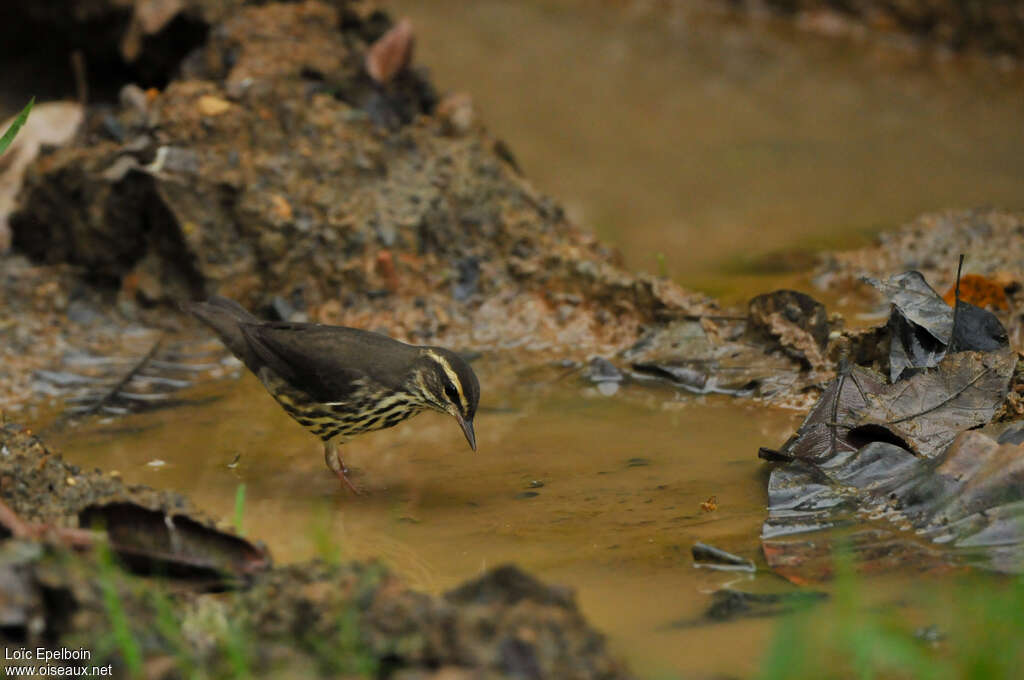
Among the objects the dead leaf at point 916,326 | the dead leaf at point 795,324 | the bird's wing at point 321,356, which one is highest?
the dead leaf at point 916,326

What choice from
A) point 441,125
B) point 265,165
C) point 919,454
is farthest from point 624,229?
point 919,454

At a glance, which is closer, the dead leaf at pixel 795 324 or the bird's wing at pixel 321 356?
the bird's wing at pixel 321 356

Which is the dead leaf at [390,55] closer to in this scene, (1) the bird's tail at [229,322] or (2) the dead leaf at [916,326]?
(1) the bird's tail at [229,322]

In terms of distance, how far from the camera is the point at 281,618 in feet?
8.87

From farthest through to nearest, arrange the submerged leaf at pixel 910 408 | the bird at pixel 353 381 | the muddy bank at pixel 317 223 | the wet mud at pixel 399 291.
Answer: the muddy bank at pixel 317 223 < the bird at pixel 353 381 < the submerged leaf at pixel 910 408 < the wet mud at pixel 399 291

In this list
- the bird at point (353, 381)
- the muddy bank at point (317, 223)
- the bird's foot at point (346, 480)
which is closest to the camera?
the bird's foot at point (346, 480)

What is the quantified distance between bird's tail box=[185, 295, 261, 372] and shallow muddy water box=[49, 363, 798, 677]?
37cm

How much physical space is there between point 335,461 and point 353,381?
0.39 meters

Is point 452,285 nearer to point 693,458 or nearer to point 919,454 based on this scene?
point 693,458

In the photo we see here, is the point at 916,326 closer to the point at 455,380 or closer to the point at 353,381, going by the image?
the point at 455,380

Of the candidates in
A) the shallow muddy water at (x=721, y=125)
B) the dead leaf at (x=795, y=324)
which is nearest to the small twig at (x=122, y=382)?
the shallow muddy water at (x=721, y=125)

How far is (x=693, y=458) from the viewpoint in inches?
182

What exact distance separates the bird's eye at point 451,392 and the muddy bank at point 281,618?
1.77m

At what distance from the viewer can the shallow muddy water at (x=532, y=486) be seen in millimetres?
3305
